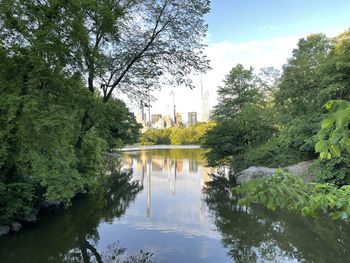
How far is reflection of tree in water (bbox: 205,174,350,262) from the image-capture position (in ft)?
26.2

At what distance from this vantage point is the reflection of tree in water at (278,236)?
8000 mm

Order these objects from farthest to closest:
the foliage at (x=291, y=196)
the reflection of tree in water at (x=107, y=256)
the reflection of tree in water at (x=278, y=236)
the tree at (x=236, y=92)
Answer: the tree at (x=236, y=92)
the reflection of tree in water at (x=278, y=236)
the reflection of tree in water at (x=107, y=256)
the foliage at (x=291, y=196)

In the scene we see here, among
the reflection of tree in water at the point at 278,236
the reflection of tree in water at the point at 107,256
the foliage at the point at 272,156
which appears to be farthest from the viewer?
the foliage at the point at 272,156

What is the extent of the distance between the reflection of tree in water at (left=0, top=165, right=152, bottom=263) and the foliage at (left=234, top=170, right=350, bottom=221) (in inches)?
258

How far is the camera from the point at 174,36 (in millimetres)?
12086

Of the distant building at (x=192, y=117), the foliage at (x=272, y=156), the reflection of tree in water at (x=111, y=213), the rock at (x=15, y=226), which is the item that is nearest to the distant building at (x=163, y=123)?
the distant building at (x=192, y=117)

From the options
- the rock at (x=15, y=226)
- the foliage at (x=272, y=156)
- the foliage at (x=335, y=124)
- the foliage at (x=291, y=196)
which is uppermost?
the foliage at (x=335, y=124)

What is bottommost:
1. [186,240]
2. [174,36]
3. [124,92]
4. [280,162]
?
[186,240]

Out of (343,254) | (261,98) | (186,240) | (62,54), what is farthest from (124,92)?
(261,98)

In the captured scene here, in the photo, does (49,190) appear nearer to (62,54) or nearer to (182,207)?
(62,54)

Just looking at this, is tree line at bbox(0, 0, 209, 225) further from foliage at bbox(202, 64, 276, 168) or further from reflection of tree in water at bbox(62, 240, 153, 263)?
foliage at bbox(202, 64, 276, 168)

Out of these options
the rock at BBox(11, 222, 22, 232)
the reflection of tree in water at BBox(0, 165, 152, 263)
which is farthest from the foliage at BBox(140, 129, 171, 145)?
the rock at BBox(11, 222, 22, 232)

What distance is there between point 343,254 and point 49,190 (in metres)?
8.23

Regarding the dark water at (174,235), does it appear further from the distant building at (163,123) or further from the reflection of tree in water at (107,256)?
the distant building at (163,123)
